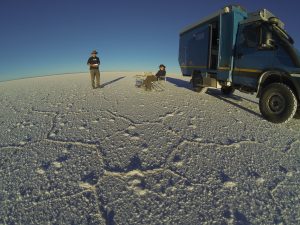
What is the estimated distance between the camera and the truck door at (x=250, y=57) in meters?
5.30

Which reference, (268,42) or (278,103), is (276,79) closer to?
(278,103)

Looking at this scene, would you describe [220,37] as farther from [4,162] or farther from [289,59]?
[4,162]

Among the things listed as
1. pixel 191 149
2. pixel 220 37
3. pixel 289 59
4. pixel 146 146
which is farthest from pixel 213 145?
pixel 220 37

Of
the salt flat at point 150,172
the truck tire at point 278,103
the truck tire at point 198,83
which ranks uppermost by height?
the truck tire at point 198,83

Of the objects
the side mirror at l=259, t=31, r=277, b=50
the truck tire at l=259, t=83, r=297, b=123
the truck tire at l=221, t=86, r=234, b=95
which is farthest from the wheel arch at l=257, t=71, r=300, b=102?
the truck tire at l=221, t=86, r=234, b=95

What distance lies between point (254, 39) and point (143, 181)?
5.26 meters

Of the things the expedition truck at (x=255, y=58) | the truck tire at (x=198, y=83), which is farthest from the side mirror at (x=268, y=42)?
the truck tire at (x=198, y=83)

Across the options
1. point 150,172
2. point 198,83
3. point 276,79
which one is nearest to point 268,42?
point 276,79

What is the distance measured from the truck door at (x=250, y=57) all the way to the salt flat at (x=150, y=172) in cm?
159

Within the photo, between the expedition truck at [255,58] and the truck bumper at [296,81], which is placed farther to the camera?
the expedition truck at [255,58]

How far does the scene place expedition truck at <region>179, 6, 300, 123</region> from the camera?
15.4 ft

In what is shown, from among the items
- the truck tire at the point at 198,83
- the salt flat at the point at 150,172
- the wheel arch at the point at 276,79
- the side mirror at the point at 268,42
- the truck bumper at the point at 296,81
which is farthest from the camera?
the truck tire at the point at 198,83

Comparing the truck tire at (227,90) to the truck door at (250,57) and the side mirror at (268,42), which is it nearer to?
the truck door at (250,57)

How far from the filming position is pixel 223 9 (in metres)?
6.69
